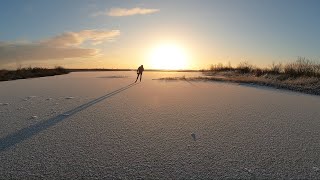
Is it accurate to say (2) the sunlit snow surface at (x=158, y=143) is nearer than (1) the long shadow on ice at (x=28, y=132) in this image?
Yes

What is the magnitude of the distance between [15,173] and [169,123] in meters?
2.86

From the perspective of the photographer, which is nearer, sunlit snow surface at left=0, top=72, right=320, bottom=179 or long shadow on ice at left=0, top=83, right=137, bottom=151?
sunlit snow surface at left=0, top=72, right=320, bottom=179

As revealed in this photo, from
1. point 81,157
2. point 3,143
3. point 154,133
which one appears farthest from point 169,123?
point 3,143

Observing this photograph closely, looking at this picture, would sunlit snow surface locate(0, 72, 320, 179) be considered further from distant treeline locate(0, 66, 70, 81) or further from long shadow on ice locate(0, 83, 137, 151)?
distant treeline locate(0, 66, 70, 81)

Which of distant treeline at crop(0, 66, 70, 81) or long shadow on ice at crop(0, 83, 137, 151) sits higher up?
distant treeline at crop(0, 66, 70, 81)

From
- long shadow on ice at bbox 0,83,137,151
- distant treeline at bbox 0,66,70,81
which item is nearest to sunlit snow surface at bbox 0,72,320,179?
long shadow on ice at bbox 0,83,137,151

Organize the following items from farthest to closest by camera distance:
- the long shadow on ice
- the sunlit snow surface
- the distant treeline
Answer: the distant treeline → the long shadow on ice → the sunlit snow surface

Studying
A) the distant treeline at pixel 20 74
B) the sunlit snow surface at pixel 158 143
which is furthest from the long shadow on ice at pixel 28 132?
the distant treeline at pixel 20 74

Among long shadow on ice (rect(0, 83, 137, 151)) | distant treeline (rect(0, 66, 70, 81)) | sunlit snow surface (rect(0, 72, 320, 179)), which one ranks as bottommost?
sunlit snow surface (rect(0, 72, 320, 179))

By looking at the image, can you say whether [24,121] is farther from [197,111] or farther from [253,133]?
[253,133]

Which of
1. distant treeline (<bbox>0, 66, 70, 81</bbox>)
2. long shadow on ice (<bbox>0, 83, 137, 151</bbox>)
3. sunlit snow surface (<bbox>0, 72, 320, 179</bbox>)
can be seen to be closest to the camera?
sunlit snow surface (<bbox>0, 72, 320, 179</bbox>)

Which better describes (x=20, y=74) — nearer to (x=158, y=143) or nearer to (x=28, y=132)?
(x=28, y=132)

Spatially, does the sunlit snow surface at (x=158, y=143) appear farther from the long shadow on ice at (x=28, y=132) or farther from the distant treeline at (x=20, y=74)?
the distant treeline at (x=20, y=74)

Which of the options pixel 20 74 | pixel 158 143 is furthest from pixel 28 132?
pixel 20 74
